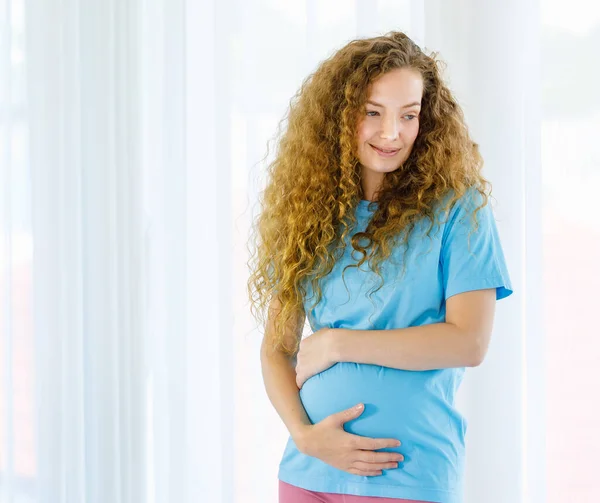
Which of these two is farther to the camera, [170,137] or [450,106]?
[170,137]

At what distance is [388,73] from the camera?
133cm

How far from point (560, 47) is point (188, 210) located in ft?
3.34

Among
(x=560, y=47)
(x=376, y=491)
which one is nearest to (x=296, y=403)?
(x=376, y=491)

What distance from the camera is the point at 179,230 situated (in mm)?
2084

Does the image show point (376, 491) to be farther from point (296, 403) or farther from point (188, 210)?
point (188, 210)

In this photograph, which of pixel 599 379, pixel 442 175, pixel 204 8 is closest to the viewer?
pixel 442 175

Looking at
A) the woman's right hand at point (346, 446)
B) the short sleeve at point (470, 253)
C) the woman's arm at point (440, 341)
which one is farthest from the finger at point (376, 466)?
the short sleeve at point (470, 253)

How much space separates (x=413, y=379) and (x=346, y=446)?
0.51ft

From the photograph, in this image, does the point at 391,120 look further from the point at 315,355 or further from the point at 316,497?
the point at 316,497

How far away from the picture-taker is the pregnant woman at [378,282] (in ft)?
4.08

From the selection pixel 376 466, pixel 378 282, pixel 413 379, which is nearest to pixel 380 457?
pixel 376 466

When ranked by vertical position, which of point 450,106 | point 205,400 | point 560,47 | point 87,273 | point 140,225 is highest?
point 560,47

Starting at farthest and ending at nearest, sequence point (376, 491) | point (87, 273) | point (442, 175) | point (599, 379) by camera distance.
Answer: point (87, 273), point (599, 379), point (442, 175), point (376, 491)

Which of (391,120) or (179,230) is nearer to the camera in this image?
(391,120)
